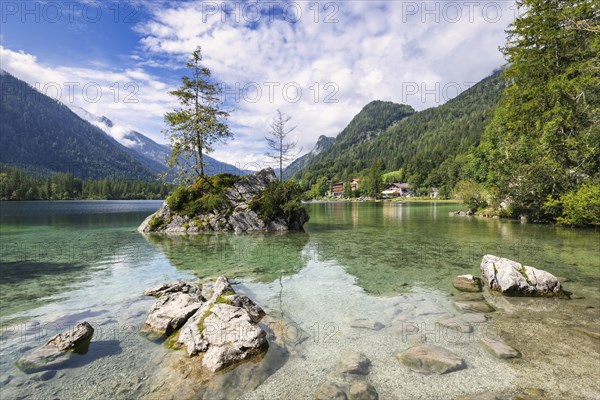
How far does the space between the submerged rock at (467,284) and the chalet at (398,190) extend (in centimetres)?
17658

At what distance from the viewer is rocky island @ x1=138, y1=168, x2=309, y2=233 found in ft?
94.0

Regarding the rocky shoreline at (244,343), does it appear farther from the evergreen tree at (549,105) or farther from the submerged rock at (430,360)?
the evergreen tree at (549,105)

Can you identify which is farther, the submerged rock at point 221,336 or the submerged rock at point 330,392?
the submerged rock at point 221,336

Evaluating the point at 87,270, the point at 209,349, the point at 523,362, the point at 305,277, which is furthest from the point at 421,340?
the point at 87,270

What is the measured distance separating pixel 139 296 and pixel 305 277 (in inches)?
248

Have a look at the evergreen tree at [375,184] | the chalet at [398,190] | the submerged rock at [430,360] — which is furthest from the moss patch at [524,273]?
the chalet at [398,190]

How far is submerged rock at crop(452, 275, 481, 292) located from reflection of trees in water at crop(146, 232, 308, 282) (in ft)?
22.0

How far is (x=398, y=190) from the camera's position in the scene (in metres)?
183

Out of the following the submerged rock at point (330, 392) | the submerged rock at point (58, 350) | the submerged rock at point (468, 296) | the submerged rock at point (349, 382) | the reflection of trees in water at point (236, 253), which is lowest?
the reflection of trees in water at point (236, 253)

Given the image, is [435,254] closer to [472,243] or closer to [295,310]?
[472,243]

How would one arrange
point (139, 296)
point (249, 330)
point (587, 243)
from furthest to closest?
point (587, 243)
point (139, 296)
point (249, 330)

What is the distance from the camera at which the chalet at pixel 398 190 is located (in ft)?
593

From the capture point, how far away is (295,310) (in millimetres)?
9117

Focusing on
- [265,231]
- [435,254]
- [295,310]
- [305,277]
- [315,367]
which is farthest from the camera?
[265,231]
